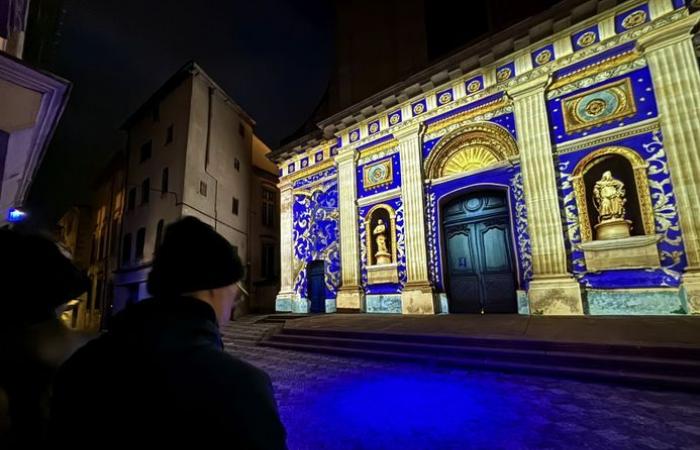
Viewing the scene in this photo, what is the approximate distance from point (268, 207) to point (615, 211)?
15329 mm

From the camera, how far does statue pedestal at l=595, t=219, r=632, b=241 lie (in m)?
6.99

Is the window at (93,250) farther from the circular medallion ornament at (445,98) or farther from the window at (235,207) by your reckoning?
the circular medallion ornament at (445,98)

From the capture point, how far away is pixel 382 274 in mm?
10484

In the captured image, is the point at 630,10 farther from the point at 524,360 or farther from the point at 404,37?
the point at 524,360

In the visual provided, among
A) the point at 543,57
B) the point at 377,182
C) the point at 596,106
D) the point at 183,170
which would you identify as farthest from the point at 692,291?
the point at 183,170

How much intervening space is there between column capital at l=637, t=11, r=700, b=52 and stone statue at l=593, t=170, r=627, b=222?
2864 millimetres

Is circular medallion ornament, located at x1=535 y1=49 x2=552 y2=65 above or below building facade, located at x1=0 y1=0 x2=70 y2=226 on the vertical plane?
above

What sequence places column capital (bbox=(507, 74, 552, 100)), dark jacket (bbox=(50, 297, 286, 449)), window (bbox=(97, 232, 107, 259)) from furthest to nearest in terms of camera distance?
window (bbox=(97, 232, 107, 259)) → column capital (bbox=(507, 74, 552, 100)) → dark jacket (bbox=(50, 297, 286, 449))

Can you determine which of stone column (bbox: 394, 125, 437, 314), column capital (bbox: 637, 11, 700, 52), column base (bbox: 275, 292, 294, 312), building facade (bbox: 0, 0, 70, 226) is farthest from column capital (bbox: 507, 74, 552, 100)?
column base (bbox: 275, 292, 294, 312)

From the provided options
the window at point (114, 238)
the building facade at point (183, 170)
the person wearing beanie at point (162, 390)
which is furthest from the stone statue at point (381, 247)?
the window at point (114, 238)

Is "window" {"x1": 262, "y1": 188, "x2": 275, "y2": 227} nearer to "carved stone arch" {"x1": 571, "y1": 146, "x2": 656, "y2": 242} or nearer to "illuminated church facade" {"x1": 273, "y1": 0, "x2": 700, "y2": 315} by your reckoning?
"illuminated church facade" {"x1": 273, "y1": 0, "x2": 700, "y2": 315}

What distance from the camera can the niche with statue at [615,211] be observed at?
680 cm

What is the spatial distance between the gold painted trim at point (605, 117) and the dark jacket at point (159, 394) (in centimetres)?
951

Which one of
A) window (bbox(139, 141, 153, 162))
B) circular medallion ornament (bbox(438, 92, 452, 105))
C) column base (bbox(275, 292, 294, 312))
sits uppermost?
window (bbox(139, 141, 153, 162))
